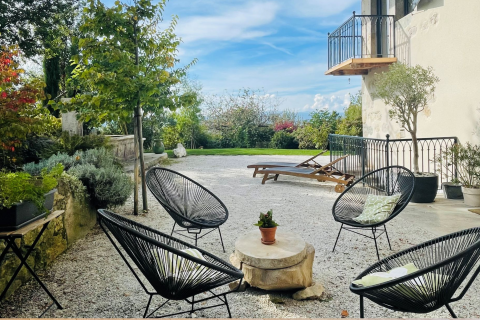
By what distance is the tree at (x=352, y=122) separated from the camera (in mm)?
14500

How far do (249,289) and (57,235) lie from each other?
2.11 meters

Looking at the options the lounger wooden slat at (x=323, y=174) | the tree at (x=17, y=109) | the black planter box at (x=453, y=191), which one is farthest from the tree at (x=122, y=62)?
the black planter box at (x=453, y=191)

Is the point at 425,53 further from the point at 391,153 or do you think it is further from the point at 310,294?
the point at 310,294

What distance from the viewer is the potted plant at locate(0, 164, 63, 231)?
2525 mm

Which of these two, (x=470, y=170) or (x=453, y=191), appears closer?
(x=470, y=170)

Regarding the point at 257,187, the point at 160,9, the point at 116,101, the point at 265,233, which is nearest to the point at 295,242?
the point at 265,233

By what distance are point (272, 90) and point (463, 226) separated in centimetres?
1666

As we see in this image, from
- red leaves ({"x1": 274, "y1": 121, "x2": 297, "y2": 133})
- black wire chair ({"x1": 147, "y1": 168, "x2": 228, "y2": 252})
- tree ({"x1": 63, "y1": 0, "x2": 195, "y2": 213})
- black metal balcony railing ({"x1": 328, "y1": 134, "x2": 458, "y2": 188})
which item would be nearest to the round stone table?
black wire chair ({"x1": 147, "y1": 168, "x2": 228, "y2": 252})

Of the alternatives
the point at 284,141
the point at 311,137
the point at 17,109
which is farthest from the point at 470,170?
the point at 284,141

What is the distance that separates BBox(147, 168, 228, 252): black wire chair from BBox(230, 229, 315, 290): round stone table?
32.3 inches

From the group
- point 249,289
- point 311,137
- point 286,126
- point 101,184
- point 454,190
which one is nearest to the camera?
point 249,289

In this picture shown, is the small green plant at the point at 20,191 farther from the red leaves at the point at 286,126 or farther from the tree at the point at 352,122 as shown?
the red leaves at the point at 286,126

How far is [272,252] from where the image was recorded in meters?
3.16

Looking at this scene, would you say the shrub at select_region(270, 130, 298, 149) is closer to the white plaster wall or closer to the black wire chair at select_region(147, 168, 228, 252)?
the white plaster wall
